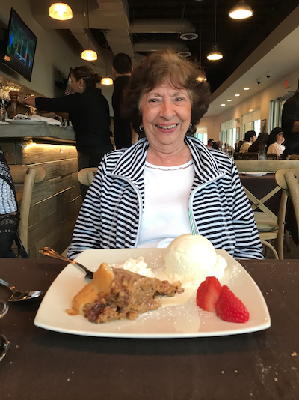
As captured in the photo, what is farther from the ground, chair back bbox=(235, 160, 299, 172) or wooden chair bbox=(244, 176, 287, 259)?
chair back bbox=(235, 160, 299, 172)

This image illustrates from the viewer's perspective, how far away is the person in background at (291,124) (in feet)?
13.7

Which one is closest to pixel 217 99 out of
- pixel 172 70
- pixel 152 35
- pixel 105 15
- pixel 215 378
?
pixel 152 35

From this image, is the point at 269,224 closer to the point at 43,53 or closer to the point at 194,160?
the point at 194,160

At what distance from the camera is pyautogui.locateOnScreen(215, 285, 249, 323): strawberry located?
58cm

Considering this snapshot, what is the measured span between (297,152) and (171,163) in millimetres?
3386

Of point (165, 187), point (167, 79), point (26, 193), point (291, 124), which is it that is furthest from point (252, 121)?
point (26, 193)

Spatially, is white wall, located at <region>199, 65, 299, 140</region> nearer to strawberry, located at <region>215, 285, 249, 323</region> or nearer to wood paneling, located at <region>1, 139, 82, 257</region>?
wood paneling, located at <region>1, 139, 82, 257</region>

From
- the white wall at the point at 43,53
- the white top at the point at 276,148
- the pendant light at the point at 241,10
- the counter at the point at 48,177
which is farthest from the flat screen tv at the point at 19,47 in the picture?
the white top at the point at 276,148

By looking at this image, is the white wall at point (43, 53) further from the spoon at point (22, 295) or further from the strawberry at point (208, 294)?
the strawberry at point (208, 294)

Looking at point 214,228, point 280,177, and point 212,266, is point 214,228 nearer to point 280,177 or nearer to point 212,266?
point 280,177

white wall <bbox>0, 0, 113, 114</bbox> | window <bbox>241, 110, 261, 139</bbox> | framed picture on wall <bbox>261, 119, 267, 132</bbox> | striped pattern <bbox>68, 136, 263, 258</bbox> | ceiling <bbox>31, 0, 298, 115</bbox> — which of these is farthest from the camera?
window <bbox>241, 110, 261, 139</bbox>

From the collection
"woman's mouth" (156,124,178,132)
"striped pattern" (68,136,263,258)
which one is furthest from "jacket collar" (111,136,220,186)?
"woman's mouth" (156,124,178,132)

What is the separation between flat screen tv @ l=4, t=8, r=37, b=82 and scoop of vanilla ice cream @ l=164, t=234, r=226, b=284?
4796 mm

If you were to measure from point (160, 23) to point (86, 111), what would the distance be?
6.63 m
